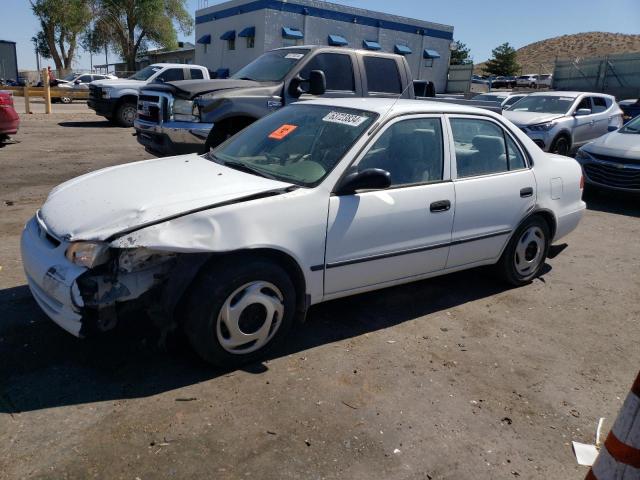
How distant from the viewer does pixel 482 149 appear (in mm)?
4547

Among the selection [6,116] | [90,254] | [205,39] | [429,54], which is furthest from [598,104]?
[205,39]

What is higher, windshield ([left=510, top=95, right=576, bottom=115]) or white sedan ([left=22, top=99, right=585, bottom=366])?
windshield ([left=510, top=95, right=576, bottom=115])

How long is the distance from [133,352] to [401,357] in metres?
1.74

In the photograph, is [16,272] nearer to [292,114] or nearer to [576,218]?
[292,114]

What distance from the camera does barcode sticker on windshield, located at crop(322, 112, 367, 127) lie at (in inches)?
156

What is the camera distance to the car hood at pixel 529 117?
37.6ft

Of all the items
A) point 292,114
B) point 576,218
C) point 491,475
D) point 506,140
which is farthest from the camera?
point 576,218

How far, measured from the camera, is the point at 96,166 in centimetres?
962

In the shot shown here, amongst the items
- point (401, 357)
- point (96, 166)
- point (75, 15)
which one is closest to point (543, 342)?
point (401, 357)

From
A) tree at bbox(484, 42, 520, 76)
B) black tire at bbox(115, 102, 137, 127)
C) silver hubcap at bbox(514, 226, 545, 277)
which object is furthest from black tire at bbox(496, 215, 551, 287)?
tree at bbox(484, 42, 520, 76)

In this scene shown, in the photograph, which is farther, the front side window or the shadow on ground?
the front side window

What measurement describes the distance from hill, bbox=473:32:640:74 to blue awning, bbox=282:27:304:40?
5664 cm

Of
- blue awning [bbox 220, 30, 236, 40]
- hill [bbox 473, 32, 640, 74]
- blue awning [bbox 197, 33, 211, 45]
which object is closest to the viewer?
blue awning [bbox 220, 30, 236, 40]

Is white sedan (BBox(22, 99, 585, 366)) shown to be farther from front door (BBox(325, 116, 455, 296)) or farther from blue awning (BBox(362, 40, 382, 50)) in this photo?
blue awning (BBox(362, 40, 382, 50))
